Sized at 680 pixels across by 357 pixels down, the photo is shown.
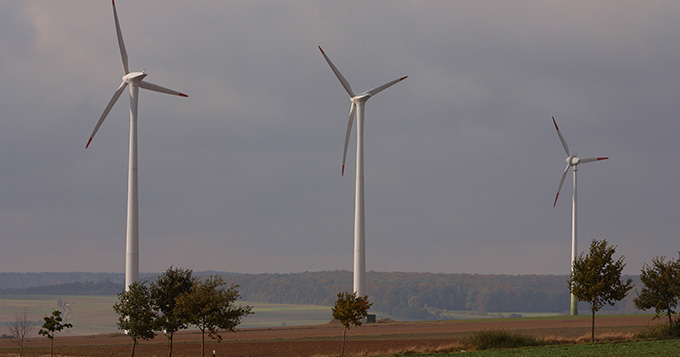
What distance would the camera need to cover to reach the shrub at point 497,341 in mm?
60031

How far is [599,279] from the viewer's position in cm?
6506

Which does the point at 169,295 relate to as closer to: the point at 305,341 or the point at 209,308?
the point at 209,308

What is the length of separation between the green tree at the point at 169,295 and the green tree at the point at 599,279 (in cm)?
3206

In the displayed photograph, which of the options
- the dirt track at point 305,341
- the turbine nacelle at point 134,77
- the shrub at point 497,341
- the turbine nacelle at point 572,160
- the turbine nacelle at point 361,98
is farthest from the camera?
the turbine nacelle at point 572,160

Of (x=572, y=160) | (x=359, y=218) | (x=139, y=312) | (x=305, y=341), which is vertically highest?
(x=572, y=160)

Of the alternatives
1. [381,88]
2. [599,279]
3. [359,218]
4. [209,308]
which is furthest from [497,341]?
[381,88]

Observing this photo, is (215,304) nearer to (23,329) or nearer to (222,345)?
(222,345)

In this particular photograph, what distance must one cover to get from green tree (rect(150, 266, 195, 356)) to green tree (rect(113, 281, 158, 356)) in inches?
19.2

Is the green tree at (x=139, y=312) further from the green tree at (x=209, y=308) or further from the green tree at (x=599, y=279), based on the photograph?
the green tree at (x=599, y=279)

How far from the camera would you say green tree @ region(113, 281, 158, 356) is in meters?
54.5

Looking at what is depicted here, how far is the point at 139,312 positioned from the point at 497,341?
2723 cm

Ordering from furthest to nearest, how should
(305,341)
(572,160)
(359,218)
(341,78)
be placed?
1. (572,160)
2. (341,78)
3. (359,218)
4. (305,341)

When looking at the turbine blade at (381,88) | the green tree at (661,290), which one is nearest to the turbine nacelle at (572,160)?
the turbine blade at (381,88)

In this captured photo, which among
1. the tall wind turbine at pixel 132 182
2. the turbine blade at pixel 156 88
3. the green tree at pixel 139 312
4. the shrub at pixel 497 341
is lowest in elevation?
the shrub at pixel 497 341
